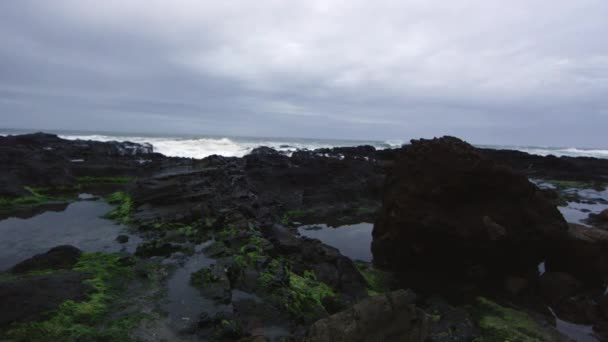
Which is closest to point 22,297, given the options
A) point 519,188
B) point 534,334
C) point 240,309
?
point 240,309

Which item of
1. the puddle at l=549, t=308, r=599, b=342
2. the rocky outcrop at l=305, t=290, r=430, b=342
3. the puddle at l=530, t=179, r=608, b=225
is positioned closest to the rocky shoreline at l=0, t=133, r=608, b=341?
the rocky outcrop at l=305, t=290, r=430, b=342

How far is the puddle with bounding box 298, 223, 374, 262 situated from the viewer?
1155 centimetres

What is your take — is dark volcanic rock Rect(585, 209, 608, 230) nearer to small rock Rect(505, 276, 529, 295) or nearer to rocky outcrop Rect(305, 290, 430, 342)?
small rock Rect(505, 276, 529, 295)

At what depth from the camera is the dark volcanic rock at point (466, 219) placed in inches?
373

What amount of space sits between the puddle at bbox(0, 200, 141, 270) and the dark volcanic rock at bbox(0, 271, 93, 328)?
239cm

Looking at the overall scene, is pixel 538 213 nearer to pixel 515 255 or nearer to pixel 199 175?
pixel 515 255

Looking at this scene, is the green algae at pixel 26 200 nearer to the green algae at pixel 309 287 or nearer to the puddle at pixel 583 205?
the green algae at pixel 309 287

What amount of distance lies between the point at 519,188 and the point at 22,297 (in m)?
11.2

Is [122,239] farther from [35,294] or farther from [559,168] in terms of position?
[559,168]

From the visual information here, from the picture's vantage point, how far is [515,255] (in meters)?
9.47

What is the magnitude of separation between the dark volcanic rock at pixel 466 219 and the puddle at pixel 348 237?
92 centimetres

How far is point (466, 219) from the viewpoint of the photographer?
9695mm

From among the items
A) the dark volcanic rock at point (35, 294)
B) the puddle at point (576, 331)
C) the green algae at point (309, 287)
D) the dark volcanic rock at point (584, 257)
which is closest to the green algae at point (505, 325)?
the puddle at point (576, 331)

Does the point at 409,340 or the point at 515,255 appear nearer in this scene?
the point at 409,340
